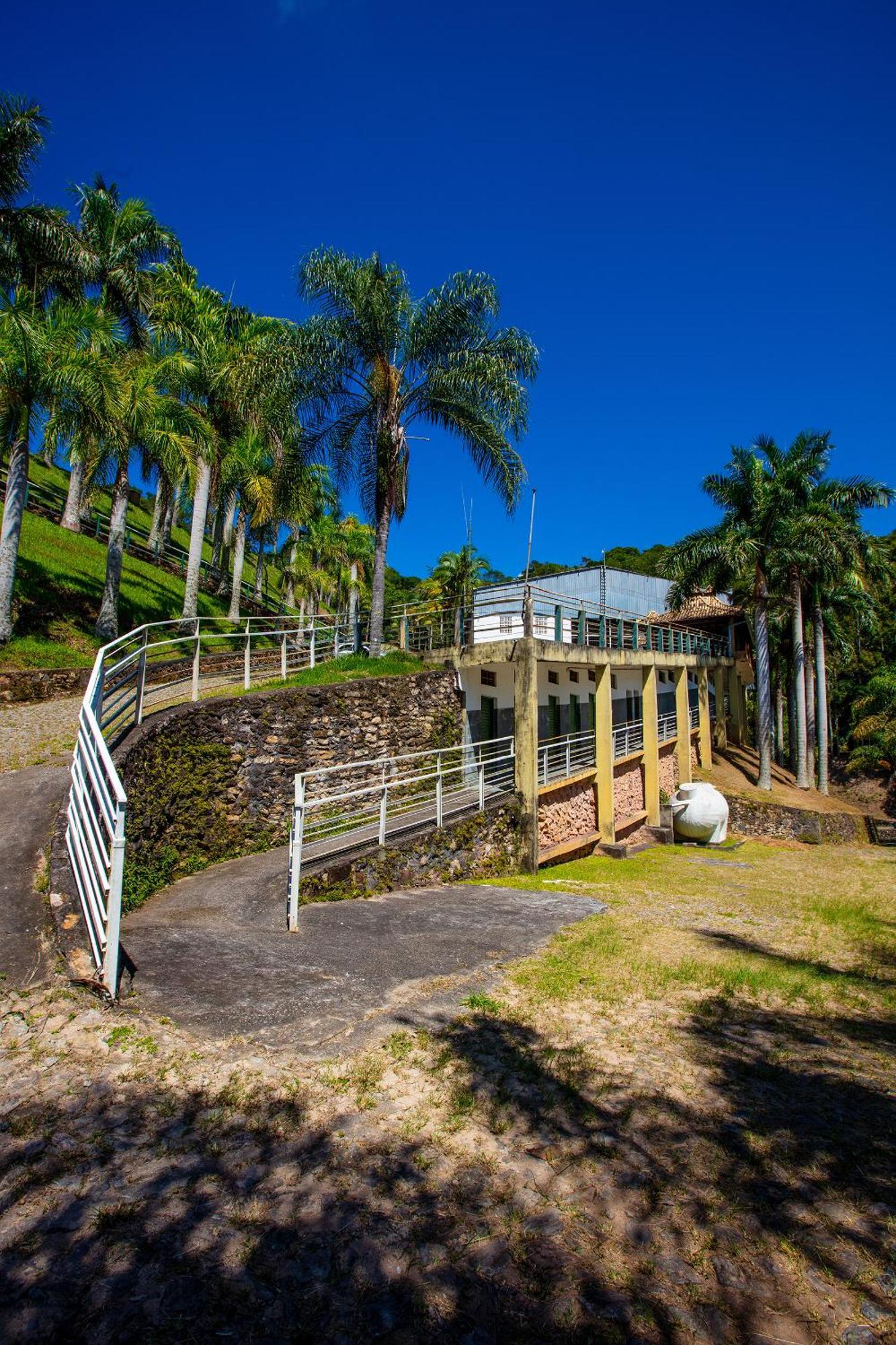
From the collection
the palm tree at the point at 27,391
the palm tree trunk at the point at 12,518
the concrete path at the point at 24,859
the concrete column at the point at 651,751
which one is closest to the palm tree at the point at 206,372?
the palm tree at the point at 27,391

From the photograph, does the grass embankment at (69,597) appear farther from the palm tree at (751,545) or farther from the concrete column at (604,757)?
the palm tree at (751,545)

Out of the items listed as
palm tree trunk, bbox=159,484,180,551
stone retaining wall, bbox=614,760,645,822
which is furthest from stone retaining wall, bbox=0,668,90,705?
palm tree trunk, bbox=159,484,180,551

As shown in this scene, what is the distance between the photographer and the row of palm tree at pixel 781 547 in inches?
1091

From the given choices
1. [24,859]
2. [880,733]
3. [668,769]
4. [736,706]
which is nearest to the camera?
[24,859]

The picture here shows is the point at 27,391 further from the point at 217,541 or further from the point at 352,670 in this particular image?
the point at 217,541

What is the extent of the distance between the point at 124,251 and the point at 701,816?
26.8 metres

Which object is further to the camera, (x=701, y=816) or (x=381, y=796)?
(x=701, y=816)

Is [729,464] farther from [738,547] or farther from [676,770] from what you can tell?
[676,770]

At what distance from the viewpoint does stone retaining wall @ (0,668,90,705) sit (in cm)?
1327

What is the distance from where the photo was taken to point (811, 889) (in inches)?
524

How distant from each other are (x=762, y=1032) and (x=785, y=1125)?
154 centimetres

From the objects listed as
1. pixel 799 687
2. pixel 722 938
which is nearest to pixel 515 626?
pixel 722 938

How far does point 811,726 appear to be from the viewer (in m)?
34.8

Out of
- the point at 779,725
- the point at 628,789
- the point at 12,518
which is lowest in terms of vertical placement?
the point at 628,789
